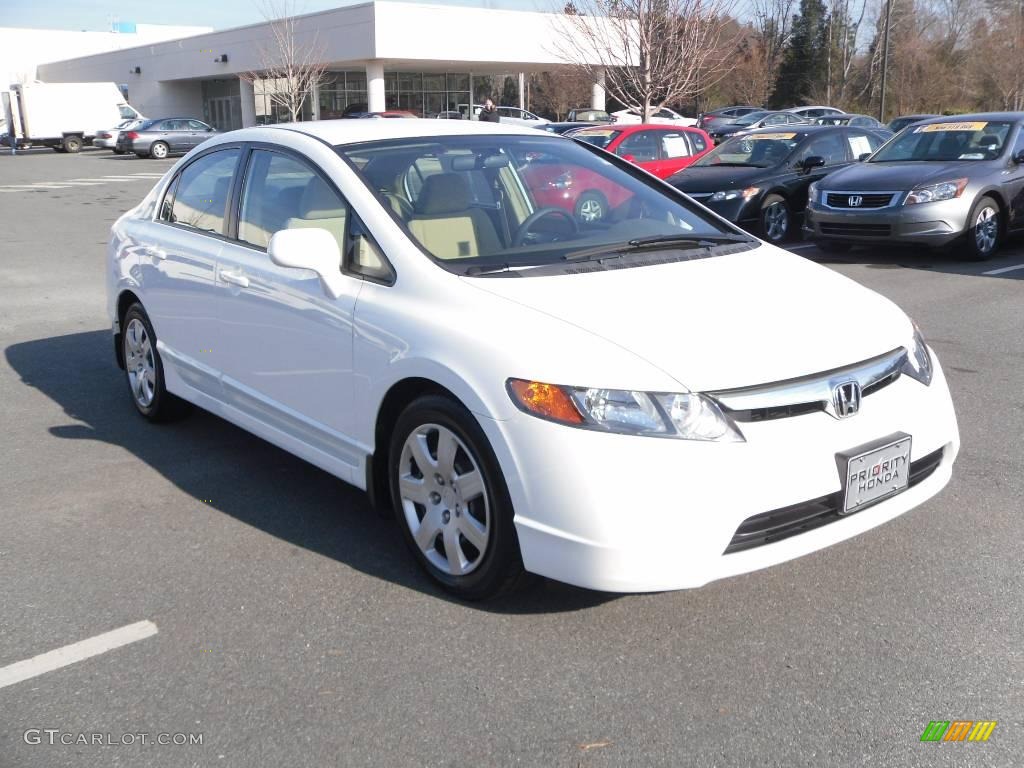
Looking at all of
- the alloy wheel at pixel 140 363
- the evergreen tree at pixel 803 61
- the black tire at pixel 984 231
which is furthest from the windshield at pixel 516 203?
the evergreen tree at pixel 803 61

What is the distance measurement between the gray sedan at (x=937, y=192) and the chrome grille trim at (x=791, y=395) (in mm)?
8193

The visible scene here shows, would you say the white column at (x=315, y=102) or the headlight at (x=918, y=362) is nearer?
the headlight at (x=918, y=362)

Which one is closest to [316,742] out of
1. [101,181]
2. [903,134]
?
[903,134]

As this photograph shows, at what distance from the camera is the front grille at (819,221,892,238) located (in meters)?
10.9

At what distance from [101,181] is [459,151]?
24863 mm

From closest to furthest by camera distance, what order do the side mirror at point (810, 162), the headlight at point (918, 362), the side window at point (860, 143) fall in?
the headlight at point (918, 362) → the side mirror at point (810, 162) → the side window at point (860, 143)

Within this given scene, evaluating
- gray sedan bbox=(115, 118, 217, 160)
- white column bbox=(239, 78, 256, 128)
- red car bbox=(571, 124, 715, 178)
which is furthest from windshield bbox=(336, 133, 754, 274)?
white column bbox=(239, 78, 256, 128)

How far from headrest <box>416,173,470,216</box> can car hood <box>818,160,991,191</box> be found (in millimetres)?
7995

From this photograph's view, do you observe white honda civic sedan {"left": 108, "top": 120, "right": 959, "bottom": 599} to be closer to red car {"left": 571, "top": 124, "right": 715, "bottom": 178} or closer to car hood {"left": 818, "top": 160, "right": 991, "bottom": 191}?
car hood {"left": 818, "top": 160, "right": 991, "bottom": 191}

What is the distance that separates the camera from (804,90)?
5675 cm

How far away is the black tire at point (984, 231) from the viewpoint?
10938mm

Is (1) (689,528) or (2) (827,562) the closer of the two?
(1) (689,528)

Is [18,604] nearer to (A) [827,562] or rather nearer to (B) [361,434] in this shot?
(B) [361,434]
